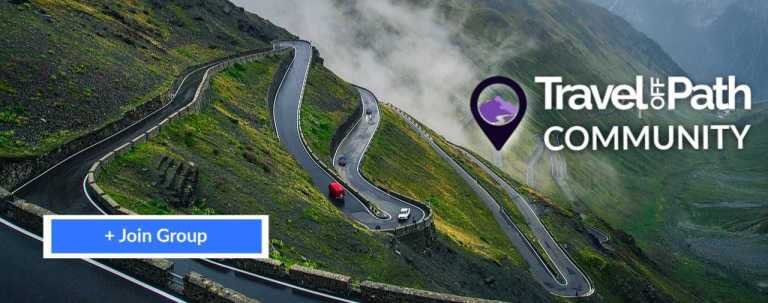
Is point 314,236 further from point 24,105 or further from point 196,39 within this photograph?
point 196,39

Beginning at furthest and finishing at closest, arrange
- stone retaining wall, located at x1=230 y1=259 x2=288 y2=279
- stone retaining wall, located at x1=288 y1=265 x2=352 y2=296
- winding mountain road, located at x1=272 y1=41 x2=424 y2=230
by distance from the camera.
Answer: winding mountain road, located at x1=272 y1=41 x2=424 y2=230
stone retaining wall, located at x1=230 y1=259 x2=288 y2=279
stone retaining wall, located at x1=288 y1=265 x2=352 y2=296

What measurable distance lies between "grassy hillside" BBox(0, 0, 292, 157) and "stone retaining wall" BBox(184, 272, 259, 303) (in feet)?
65.4

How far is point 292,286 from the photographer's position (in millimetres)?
25766

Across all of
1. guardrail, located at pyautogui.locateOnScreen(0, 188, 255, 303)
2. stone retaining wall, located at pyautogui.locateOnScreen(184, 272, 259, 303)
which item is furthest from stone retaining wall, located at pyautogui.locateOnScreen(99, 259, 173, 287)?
stone retaining wall, located at pyautogui.locateOnScreen(184, 272, 259, 303)

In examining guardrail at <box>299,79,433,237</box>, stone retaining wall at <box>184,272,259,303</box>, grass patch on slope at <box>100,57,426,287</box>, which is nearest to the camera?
stone retaining wall at <box>184,272,259,303</box>

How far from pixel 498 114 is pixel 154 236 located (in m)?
78.1

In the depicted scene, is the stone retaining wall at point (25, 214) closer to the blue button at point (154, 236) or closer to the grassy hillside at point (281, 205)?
the blue button at point (154, 236)

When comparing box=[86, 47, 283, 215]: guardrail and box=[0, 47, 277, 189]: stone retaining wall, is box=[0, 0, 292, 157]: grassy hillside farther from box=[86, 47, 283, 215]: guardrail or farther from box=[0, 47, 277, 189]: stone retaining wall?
box=[86, 47, 283, 215]: guardrail

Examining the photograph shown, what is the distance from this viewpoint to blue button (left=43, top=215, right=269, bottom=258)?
2425 centimetres

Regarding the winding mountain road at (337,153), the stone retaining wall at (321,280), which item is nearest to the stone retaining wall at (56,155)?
the winding mountain road at (337,153)

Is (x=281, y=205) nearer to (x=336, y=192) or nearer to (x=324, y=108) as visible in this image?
(x=336, y=192)

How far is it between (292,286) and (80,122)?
3007 centimetres

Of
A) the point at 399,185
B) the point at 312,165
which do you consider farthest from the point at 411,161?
the point at 312,165

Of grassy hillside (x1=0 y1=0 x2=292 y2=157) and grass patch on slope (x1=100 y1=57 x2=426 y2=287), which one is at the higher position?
grassy hillside (x1=0 y1=0 x2=292 y2=157)
